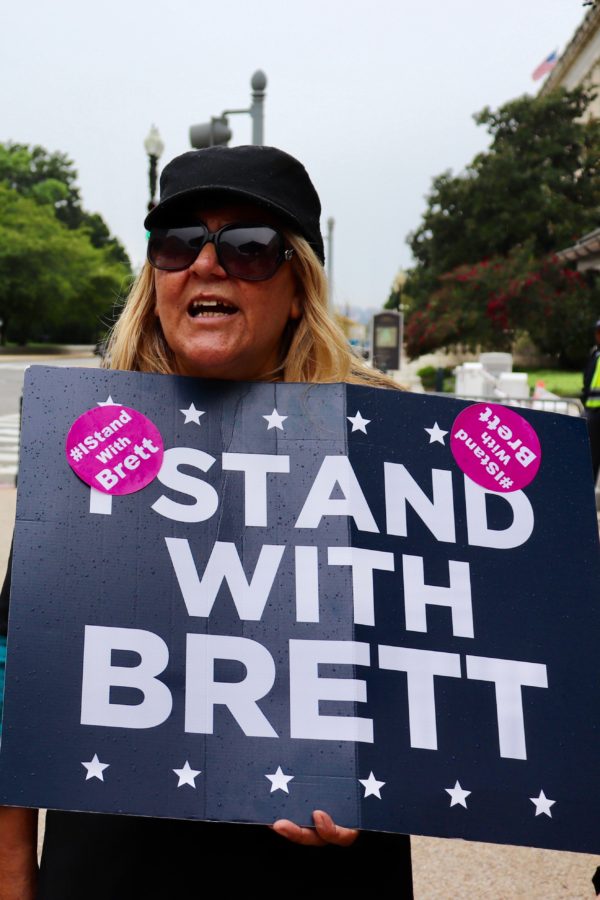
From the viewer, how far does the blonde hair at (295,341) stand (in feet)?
5.48

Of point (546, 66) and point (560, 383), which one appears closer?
point (560, 383)

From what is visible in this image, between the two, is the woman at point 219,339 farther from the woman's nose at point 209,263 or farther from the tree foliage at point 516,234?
the tree foliage at point 516,234

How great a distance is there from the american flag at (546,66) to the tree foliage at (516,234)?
402 centimetres

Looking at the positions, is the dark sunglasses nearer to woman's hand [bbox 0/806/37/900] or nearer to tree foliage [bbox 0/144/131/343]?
woman's hand [bbox 0/806/37/900]

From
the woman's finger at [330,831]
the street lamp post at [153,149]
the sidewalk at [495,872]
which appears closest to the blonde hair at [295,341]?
the woman's finger at [330,831]

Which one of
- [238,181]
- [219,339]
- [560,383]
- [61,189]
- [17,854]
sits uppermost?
[61,189]

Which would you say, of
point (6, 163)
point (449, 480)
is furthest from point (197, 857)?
point (6, 163)

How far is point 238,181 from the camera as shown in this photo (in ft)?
4.96

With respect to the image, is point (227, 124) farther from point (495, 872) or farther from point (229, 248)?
point (229, 248)

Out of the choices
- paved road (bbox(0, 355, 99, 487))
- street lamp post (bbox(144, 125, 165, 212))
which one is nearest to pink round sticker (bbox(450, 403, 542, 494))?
paved road (bbox(0, 355, 99, 487))

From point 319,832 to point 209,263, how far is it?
0.90m

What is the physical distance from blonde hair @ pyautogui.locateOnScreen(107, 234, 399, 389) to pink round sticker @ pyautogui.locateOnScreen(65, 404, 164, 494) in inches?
6.2

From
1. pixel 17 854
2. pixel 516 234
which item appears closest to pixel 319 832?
pixel 17 854

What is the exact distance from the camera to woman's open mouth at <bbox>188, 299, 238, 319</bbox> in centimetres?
155
